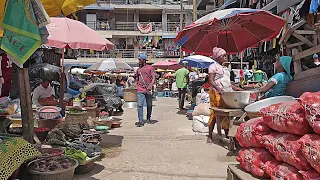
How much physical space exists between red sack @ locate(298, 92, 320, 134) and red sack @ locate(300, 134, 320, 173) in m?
0.09

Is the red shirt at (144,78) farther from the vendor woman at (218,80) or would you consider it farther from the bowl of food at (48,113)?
the vendor woman at (218,80)

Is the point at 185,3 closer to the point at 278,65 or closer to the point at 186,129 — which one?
the point at 186,129

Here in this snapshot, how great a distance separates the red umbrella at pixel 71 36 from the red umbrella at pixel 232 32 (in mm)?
1920

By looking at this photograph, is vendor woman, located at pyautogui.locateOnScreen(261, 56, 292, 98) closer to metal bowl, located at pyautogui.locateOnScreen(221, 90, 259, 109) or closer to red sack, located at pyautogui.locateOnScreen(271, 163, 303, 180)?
metal bowl, located at pyautogui.locateOnScreen(221, 90, 259, 109)

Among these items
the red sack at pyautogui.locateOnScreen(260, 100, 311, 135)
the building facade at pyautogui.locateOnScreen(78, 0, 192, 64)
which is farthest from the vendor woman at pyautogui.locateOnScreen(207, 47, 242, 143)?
the building facade at pyautogui.locateOnScreen(78, 0, 192, 64)

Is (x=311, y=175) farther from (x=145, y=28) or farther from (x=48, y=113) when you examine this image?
(x=145, y=28)

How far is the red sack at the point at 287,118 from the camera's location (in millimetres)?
2586

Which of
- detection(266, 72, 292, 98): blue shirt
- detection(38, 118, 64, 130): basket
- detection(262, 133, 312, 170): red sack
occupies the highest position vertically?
detection(266, 72, 292, 98): blue shirt

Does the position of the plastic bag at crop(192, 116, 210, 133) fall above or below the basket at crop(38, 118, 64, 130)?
below

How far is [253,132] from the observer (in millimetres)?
3301

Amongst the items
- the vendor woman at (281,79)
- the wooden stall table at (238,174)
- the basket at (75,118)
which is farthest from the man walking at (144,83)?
the wooden stall table at (238,174)

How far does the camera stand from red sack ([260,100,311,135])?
8.48 feet

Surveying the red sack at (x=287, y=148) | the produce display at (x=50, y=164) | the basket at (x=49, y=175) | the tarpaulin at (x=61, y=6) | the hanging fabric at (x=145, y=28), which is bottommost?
the basket at (x=49, y=175)

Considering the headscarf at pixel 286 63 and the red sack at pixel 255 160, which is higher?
the headscarf at pixel 286 63
